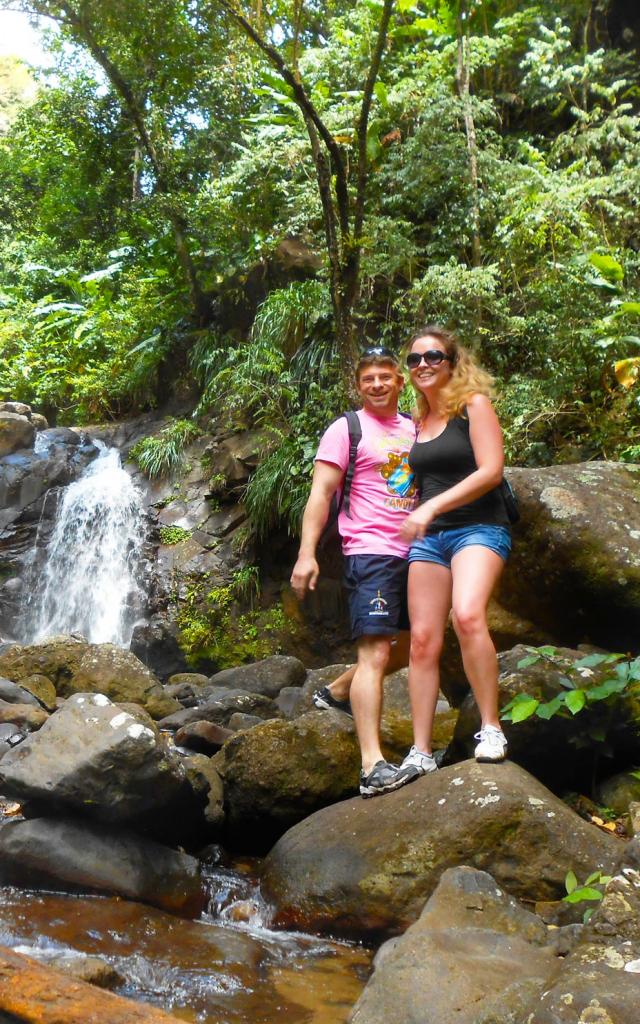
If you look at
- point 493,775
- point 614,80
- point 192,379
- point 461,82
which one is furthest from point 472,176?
point 493,775

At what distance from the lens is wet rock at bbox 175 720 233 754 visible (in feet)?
17.3

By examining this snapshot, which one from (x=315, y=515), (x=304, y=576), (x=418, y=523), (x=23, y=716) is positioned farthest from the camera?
(x=23, y=716)

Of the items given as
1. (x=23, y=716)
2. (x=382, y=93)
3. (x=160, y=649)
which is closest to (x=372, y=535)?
(x=23, y=716)

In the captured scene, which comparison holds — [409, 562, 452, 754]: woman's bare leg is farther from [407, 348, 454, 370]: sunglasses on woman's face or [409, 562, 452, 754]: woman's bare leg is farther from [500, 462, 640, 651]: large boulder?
[500, 462, 640, 651]: large boulder

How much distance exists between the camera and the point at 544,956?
2418mm

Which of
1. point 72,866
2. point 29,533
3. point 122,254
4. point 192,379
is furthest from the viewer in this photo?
point 122,254

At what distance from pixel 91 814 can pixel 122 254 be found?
49.5ft

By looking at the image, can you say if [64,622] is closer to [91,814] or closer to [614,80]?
[91,814]

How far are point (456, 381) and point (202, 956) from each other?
2.43 meters

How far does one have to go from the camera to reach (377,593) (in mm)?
3688

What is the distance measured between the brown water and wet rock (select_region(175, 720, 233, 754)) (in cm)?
165

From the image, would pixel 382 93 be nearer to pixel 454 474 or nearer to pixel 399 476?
pixel 399 476

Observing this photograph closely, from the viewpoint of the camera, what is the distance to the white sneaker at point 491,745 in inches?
133

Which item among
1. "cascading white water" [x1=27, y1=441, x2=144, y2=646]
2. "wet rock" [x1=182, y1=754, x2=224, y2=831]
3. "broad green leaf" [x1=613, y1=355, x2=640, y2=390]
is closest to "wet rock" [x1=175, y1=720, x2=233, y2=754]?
"wet rock" [x1=182, y1=754, x2=224, y2=831]
